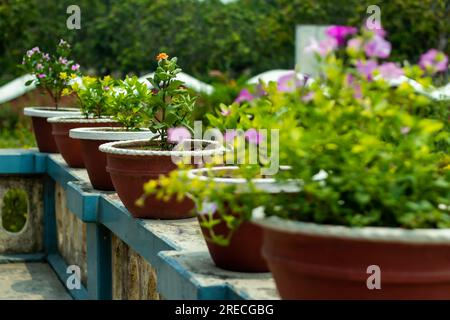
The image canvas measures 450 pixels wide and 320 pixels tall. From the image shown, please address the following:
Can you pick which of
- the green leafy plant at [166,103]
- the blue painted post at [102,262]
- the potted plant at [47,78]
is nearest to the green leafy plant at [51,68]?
the potted plant at [47,78]

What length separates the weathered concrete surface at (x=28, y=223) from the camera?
26.0ft

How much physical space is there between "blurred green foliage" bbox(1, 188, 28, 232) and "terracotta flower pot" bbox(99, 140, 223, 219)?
4.15 m

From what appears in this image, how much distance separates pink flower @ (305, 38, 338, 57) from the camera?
2.32 metres

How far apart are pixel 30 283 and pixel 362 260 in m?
5.10

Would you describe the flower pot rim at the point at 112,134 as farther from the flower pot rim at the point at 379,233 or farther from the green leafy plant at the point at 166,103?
the flower pot rim at the point at 379,233

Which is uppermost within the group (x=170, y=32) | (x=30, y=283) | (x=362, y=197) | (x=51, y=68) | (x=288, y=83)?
(x=170, y=32)

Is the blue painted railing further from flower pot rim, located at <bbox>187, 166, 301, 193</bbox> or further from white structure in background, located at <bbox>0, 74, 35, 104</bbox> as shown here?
white structure in background, located at <bbox>0, 74, 35, 104</bbox>

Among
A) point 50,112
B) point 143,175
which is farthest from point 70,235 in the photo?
point 143,175

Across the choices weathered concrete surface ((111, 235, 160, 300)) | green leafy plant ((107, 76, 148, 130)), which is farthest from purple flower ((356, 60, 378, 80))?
green leafy plant ((107, 76, 148, 130))

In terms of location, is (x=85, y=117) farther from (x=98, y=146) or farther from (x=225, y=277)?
(x=225, y=277)

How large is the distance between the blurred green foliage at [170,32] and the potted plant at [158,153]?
2618 cm

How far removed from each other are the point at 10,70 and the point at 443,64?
31.5 meters

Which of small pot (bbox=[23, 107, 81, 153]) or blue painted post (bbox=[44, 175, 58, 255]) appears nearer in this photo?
small pot (bbox=[23, 107, 81, 153])

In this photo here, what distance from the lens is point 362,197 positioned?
7.41 feet
